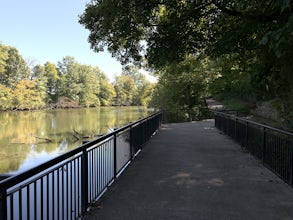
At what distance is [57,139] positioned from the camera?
92.0ft

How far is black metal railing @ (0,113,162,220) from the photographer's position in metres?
2.86

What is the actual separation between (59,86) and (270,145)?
91.8 m

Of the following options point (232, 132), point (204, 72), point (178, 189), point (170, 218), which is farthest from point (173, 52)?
point (204, 72)

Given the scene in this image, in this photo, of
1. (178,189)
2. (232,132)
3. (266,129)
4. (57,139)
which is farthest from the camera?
(57,139)

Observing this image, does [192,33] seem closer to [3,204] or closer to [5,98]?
[3,204]

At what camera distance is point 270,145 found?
22.9ft

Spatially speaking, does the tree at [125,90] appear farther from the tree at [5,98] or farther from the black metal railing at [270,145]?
the black metal railing at [270,145]

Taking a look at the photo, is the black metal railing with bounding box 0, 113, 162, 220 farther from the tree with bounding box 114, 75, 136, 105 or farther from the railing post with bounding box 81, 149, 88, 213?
the tree with bounding box 114, 75, 136, 105

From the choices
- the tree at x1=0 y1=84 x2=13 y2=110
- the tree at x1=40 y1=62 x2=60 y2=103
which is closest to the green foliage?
the tree at x1=0 y1=84 x2=13 y2=110

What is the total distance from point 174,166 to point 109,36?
5314 mm

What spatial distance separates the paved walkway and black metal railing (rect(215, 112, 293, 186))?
186mm

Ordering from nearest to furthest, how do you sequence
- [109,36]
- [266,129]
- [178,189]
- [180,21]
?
[178,189] → [266,129] → [180,21] → [109,36]

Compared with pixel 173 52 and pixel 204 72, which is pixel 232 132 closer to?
pixel 173 52

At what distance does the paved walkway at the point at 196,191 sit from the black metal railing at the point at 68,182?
0.72 feet
